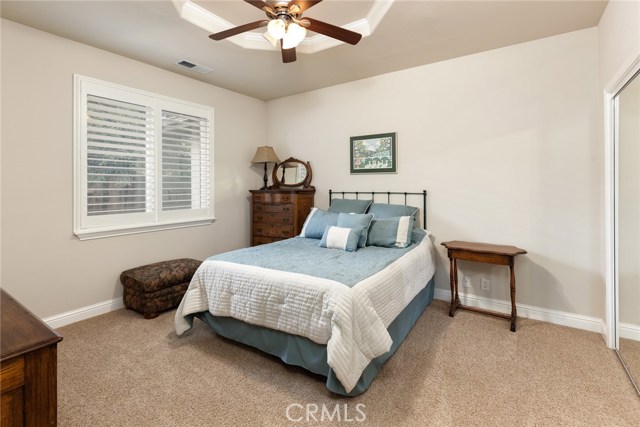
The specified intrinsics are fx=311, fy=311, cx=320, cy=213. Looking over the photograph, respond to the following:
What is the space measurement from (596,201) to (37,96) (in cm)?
486

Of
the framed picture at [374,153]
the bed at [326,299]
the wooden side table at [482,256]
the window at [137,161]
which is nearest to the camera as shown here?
the bed at [326,299]

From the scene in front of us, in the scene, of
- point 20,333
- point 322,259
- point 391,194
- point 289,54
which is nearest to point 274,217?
point 391,194

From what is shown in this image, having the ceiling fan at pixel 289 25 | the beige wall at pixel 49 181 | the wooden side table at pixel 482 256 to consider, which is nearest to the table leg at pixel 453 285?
the wooden side table at pixel 482 256

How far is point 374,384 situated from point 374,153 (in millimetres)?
2599

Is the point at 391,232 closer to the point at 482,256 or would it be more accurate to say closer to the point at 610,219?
the point at 482,256

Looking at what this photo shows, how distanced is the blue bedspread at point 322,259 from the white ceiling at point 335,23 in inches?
74.7

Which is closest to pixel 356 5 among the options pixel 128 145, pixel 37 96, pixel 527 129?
pixel 527 129

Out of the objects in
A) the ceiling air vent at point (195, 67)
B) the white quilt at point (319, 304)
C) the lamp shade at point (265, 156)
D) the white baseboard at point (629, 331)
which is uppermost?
the ceiling air vent at point (195, 67)

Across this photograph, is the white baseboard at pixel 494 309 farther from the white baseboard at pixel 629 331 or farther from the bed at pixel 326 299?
the bed at pixel 326 299

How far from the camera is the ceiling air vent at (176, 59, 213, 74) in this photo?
10.9ft

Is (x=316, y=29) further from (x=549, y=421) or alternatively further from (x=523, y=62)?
(x=549, y=421)

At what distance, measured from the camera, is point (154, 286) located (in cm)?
298

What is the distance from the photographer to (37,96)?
265 cm

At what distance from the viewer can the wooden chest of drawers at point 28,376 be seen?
85cm
